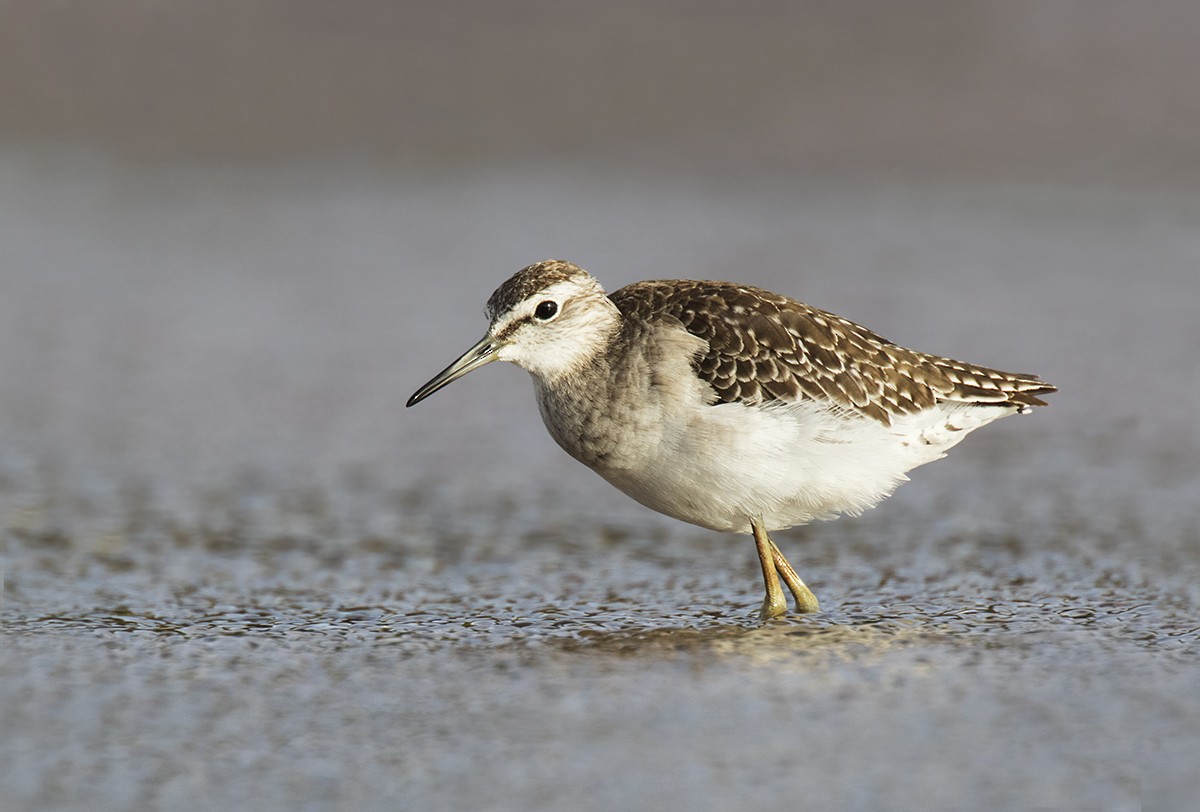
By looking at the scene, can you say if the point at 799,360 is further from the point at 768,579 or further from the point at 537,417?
the point at 537,417

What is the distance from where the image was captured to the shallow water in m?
5.96

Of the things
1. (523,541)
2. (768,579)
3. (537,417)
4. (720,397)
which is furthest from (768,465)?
(537,417)

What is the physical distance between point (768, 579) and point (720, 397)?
863 mm

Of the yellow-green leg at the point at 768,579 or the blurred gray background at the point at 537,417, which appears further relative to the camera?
the yellow-green leg at the point at 768,579

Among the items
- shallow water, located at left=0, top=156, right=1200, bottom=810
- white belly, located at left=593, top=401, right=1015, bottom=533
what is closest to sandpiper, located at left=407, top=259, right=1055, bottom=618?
white belly, located at left=593, top=401, right=1015, bottom=533

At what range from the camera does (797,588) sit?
26.1 feet

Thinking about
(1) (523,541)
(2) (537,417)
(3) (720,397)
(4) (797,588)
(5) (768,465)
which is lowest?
(4) (797,588)

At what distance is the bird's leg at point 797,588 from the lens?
25.9 feet

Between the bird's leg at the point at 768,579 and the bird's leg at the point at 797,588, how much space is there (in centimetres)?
5

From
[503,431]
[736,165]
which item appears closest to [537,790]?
[503,431]

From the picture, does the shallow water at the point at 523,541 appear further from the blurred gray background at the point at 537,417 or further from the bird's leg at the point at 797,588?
the bird's leg at the point at 797,588

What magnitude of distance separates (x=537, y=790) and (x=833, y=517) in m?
2.98

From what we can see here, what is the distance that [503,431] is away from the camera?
36.6 feet

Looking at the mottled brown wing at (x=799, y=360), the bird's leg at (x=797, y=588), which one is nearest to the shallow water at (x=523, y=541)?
the bird's leg at (x=797, y=588)
